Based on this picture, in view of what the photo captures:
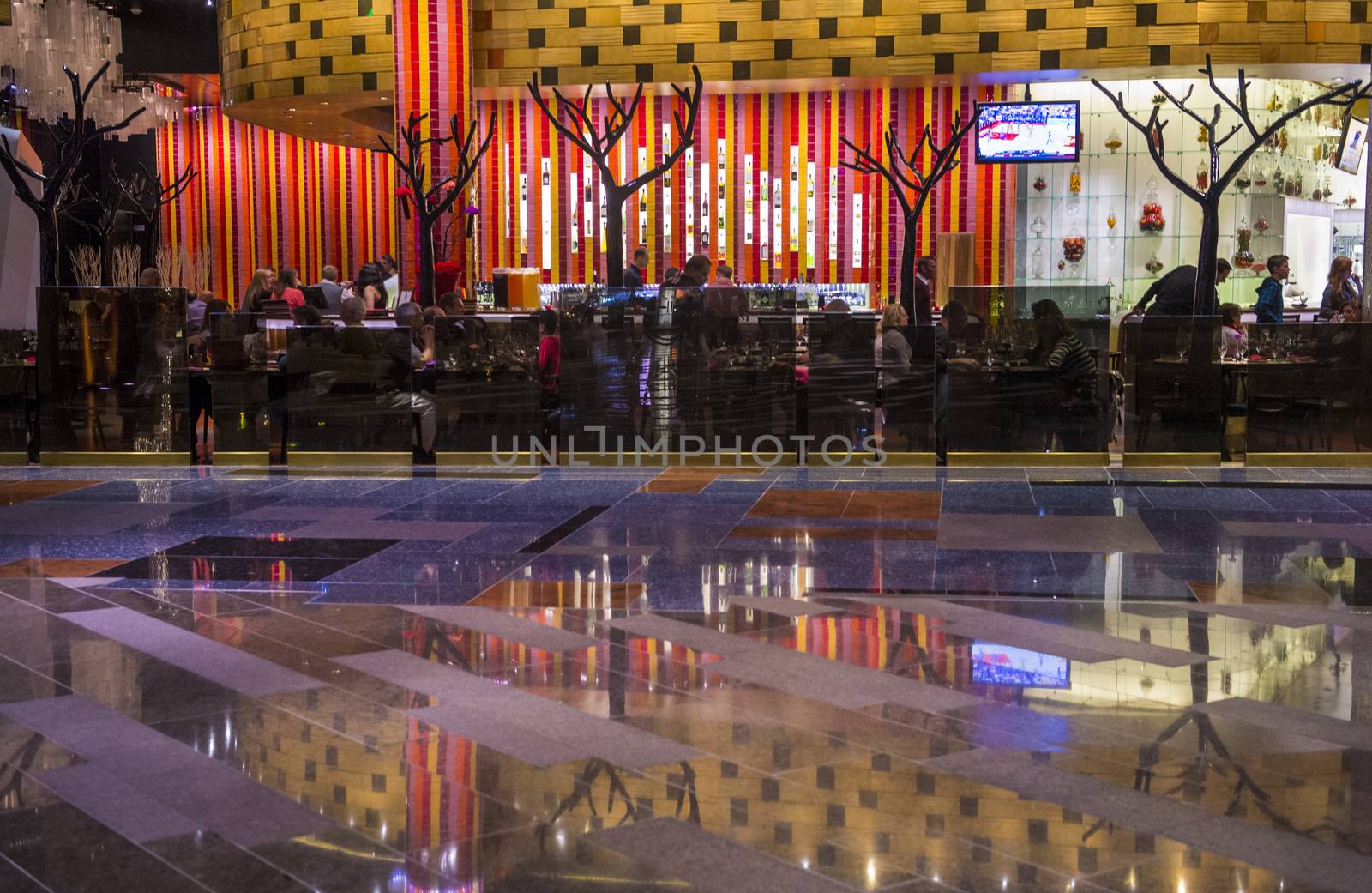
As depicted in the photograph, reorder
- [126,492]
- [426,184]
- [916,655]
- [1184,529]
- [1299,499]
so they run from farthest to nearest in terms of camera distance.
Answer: [426,184] → [126,492] → [1299,499] → [1184,529] → [916,655]

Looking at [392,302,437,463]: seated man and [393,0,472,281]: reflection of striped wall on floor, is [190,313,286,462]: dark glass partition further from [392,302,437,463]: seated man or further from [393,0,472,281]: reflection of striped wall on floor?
[393,0,472,281]: reflection of striped wall on floor

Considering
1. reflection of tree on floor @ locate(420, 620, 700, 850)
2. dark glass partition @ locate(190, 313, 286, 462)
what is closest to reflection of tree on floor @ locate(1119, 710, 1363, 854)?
reflection of tree on floor @ locate(420, 620, 700, 850)

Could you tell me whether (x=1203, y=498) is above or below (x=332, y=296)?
below

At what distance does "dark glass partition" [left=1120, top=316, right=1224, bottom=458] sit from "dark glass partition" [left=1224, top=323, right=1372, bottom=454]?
131mm

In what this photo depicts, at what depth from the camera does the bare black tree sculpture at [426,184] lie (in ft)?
39.5

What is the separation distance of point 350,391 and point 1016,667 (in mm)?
5190

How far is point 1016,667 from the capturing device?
4.11m

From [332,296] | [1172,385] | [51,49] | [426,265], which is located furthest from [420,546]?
[51,49]

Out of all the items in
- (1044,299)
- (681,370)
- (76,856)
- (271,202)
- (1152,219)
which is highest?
(271,202)

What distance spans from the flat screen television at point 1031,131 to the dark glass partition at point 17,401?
8.76m

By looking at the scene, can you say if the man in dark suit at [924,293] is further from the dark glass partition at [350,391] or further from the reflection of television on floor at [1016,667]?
the reflection of television on floor at [1016,667]

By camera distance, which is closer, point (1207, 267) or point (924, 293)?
point (1207, 267)

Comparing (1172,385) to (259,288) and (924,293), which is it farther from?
(259,288)

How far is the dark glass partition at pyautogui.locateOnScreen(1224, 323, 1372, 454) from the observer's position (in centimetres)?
797
